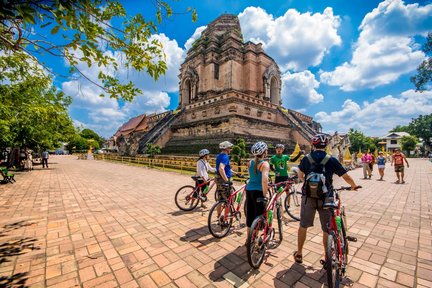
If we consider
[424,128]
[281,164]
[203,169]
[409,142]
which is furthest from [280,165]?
[424,128]

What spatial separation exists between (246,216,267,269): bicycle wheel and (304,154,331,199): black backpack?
0.83 meters

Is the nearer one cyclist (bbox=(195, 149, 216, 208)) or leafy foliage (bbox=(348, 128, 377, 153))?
cyclist (bbox=(195, 149, 216, 208))

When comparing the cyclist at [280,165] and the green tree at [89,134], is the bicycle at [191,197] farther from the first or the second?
the green tree at [89,134]

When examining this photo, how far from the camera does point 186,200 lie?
5.52 meters

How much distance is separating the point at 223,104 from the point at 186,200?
16.9 metres

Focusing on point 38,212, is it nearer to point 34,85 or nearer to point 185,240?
point 185,240

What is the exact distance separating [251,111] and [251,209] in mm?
19941

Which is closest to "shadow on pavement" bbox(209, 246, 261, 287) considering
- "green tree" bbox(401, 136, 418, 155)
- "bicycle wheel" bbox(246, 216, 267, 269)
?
"bicycle wheel" bbox(246, 216, 267, 269)

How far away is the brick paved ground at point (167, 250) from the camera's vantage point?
2.70 meters

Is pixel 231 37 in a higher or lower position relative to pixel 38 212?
higher

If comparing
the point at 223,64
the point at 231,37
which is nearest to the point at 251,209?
the point at 223,64

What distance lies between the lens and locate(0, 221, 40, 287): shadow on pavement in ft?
8.35

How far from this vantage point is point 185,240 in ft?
12.6

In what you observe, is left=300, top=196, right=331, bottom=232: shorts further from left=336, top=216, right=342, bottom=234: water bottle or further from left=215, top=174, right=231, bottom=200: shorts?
left=215, top=174, right=231, bottom=200: shorts
